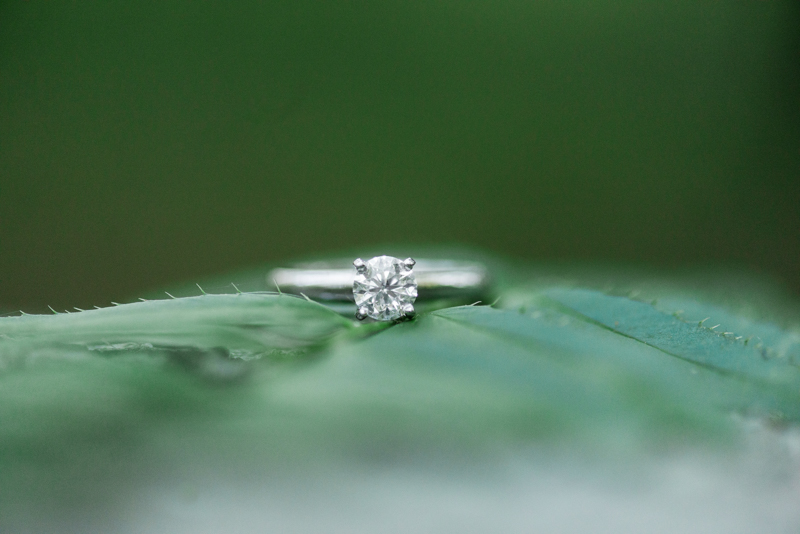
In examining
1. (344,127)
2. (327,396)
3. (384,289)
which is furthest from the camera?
(344,127)

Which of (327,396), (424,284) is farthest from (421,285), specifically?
(327,396)

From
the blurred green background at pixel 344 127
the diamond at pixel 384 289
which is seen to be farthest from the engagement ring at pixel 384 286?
the blurred green background at pixel 344 127

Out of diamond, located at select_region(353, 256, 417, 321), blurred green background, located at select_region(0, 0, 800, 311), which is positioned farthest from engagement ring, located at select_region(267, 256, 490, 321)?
blurred green background, located at select_region(0, 0, 800, 311)

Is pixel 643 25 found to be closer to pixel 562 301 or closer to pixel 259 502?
pixel 562 301

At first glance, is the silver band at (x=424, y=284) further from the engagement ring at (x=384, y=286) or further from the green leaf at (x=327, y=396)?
the green leaf at (x=327, y=396)

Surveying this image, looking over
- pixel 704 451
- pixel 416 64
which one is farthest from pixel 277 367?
pixel 416 64

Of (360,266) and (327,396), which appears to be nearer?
(327,396)

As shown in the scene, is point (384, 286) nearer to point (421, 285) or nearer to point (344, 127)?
point (421, 285)
